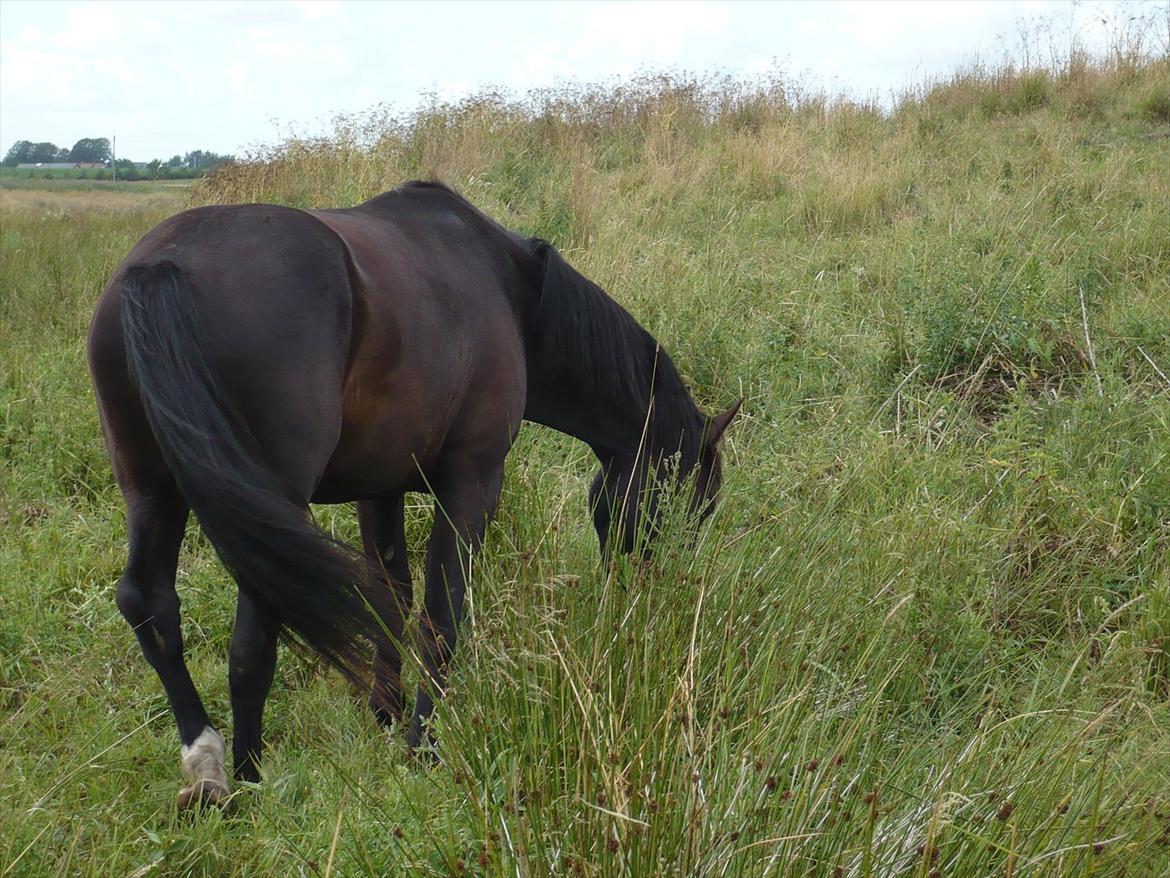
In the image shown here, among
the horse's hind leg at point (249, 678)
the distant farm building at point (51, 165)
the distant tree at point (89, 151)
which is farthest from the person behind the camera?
the distant farm building at point (51, 165)

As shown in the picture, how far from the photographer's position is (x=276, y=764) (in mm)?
2979

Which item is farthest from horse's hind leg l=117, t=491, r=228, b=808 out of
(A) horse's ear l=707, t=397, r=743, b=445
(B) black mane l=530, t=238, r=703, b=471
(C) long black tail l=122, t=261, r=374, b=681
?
(A) horse's ear l=707, t=397, r=743, b=445

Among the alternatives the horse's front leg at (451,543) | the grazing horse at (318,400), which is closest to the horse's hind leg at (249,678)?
the grazing horse at (318,400)

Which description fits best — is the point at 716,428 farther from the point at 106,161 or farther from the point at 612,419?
the point at 106,161

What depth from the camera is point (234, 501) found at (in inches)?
98.1

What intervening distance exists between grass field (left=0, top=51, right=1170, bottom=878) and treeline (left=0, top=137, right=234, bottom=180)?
2792 millimetres

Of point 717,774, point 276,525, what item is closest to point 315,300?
point 276,525

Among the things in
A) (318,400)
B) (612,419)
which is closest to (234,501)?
(318,400)

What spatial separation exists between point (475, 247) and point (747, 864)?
248cm

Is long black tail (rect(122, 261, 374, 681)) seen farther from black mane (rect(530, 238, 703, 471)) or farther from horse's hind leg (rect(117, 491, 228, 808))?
black mane (rect(530, 238, 703, 471))

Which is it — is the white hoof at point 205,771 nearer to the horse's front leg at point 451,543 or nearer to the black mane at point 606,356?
the horse's front leg at point 451,543

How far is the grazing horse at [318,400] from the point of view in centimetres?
250

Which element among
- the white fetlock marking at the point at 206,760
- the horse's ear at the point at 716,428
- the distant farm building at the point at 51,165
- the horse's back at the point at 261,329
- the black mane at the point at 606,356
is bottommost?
the white fetlock marking at the point at 206,760

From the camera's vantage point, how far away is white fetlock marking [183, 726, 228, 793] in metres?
2.93
